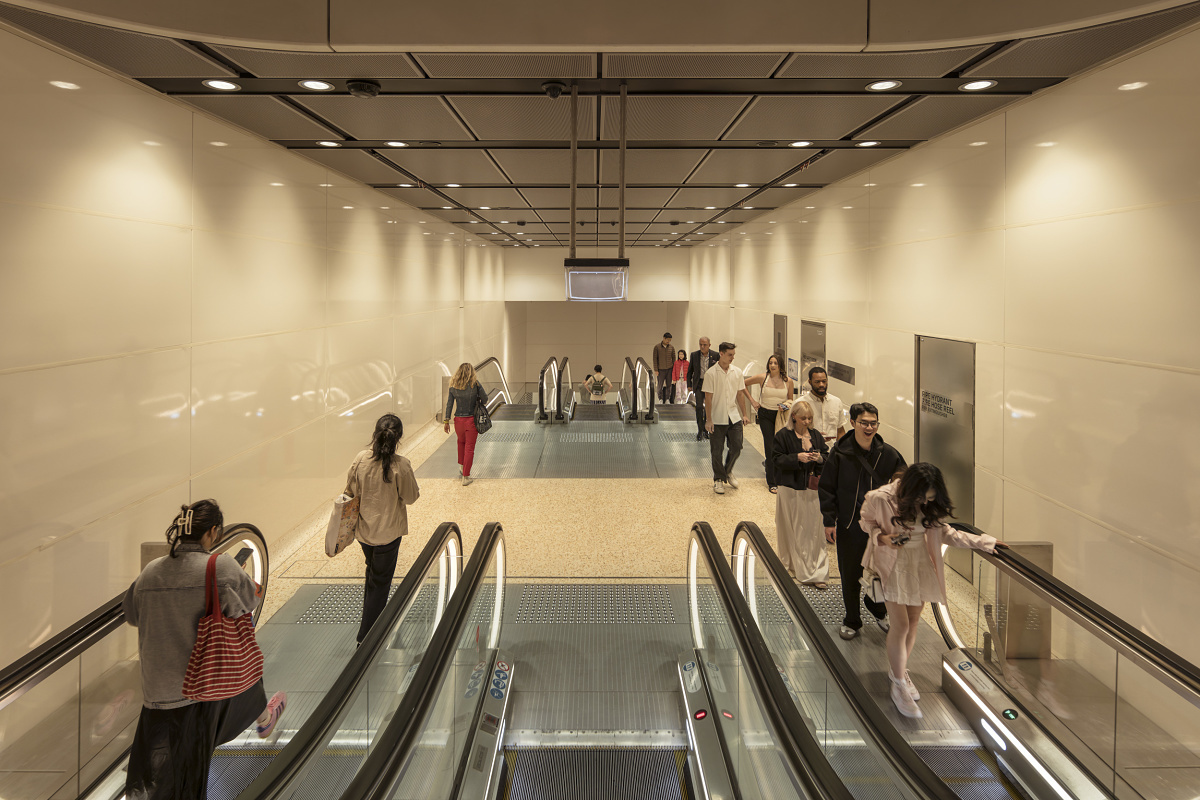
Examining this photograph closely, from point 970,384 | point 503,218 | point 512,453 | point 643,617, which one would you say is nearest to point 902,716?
point 643,617

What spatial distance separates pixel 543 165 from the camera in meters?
7.52

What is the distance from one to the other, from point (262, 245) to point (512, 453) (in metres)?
5.38

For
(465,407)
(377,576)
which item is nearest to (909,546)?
(377,576)

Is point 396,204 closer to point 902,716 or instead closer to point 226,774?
point 226,774

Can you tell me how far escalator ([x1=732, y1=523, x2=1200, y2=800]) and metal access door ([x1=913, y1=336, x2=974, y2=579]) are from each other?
1.62m

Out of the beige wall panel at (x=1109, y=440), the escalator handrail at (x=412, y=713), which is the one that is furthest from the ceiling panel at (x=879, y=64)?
the escalator handrail at (x=412, y=713)

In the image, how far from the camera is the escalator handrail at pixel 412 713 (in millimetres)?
2121

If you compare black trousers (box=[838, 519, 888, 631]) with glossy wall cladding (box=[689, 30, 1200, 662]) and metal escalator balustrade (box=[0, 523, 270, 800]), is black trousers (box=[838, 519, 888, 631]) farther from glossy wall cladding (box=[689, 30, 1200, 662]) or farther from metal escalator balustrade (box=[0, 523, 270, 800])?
metal escalator balustrade (box=[0, 523, 270, 800])

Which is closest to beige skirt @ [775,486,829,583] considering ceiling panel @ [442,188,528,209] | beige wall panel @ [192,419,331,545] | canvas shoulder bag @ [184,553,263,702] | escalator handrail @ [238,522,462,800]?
escalator handrail @ [238,522,462,800]

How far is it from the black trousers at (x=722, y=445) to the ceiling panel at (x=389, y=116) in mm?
4518

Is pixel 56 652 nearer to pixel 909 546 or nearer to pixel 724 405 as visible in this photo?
pixel 909 546

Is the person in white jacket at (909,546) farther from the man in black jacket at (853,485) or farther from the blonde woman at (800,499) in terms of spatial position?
the blonde woman at (800,499)

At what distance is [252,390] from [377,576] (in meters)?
2.54

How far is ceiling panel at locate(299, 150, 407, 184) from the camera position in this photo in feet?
23.1
